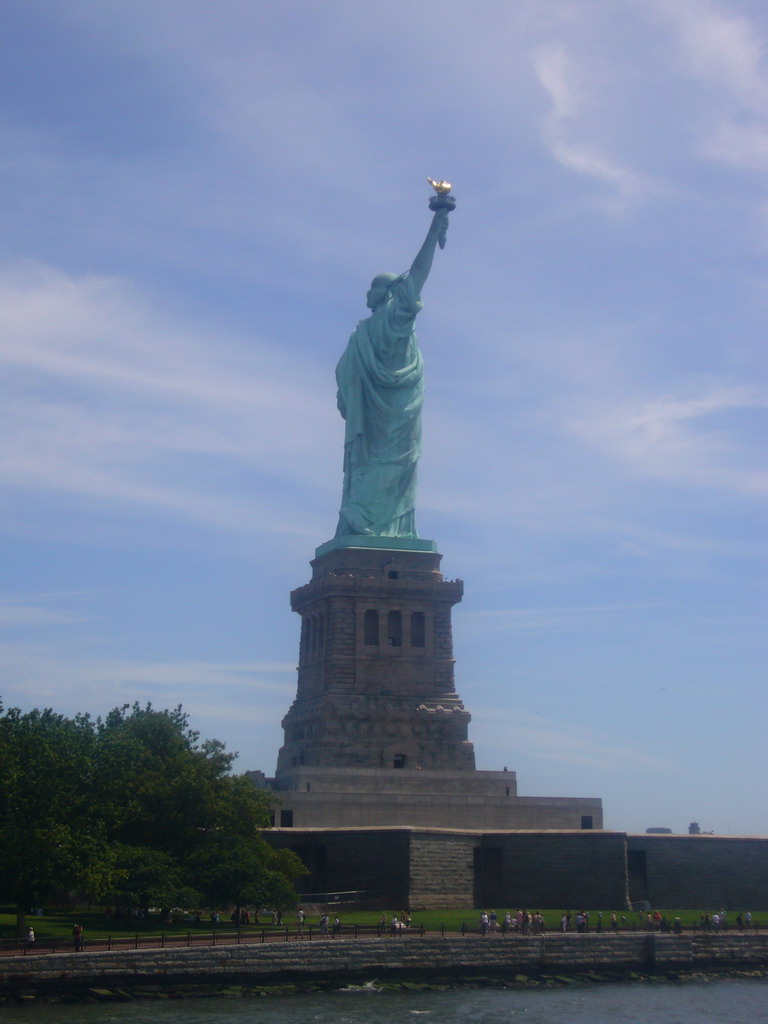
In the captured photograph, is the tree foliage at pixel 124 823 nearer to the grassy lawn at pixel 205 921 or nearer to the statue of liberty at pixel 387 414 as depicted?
the grassy lawn at pixel 205 921

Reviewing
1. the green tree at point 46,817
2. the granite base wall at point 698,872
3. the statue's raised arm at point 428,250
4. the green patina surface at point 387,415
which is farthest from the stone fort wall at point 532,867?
the statue's raised arm at point 428,250

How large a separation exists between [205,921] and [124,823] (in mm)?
4517

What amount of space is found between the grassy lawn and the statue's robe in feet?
67.8

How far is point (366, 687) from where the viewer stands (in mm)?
59469

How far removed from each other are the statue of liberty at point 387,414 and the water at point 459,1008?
88.3 ft

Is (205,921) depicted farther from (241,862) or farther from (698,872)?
(698,872)

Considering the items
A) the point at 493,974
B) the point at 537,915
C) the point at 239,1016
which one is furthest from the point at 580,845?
the point at 239,1016

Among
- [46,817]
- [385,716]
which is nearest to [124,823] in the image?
[46,817]

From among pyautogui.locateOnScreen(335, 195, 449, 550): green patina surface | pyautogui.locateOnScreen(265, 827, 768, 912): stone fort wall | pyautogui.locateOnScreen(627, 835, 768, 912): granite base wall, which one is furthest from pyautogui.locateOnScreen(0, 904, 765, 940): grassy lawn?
pyautogui.locateOnScreen(335, 195, 449, 550): green patina surface

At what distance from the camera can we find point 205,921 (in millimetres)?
46062

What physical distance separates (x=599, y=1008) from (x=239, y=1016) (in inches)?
409

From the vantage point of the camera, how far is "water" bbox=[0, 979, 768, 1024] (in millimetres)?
34094

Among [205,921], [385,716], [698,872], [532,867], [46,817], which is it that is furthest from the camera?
[385,716]

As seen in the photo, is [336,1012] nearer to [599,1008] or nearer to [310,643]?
[599,1008]
